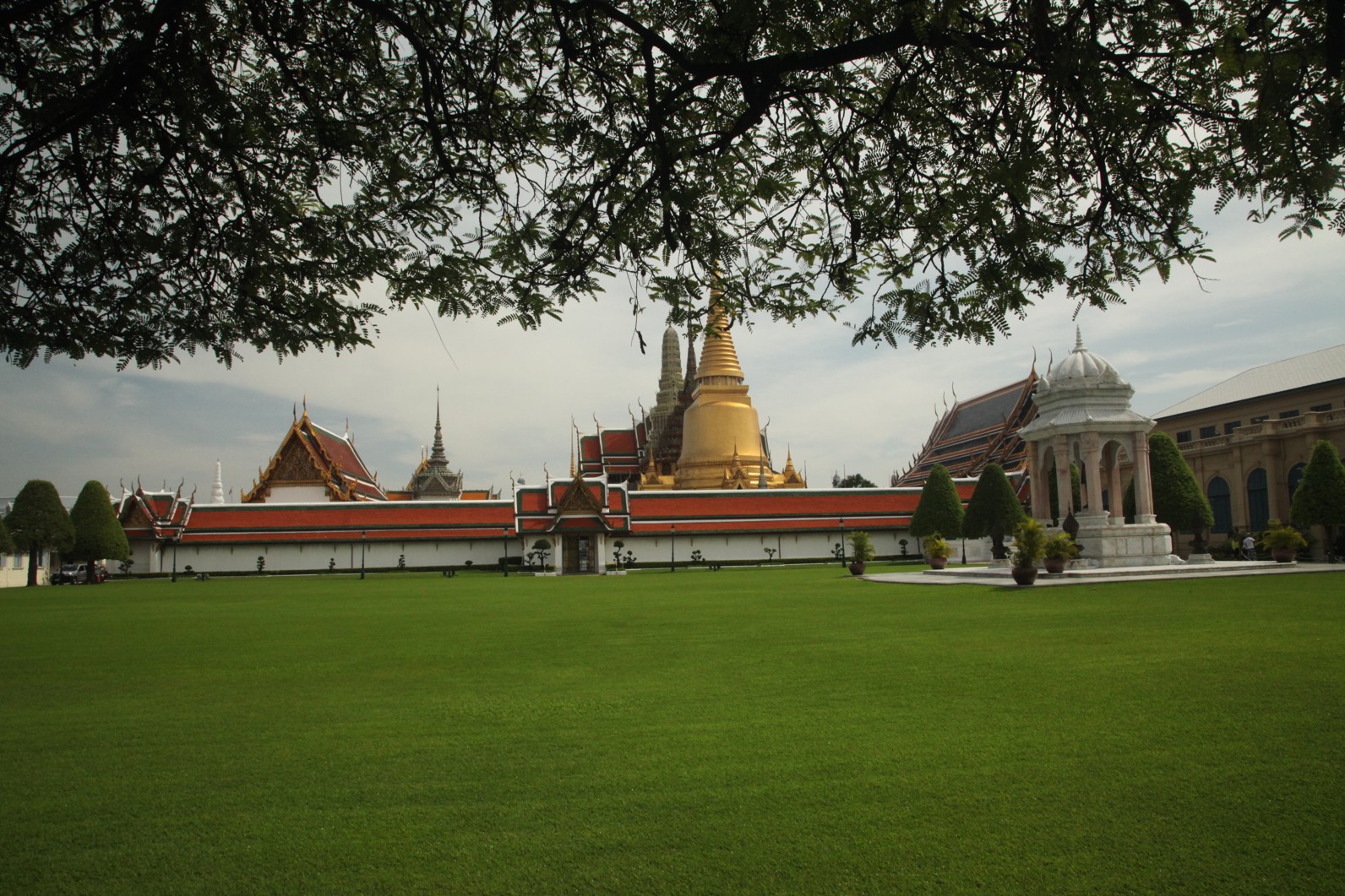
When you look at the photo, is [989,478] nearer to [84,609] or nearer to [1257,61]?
[84,609]

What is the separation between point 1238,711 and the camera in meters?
6.15

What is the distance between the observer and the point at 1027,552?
63.9 feet

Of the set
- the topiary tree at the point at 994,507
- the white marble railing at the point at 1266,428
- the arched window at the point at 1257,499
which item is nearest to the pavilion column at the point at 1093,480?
the topiary tree at the point at 994,507

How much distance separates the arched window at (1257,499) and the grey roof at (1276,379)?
3.77 metres

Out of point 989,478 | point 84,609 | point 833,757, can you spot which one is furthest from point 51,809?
point 989,478

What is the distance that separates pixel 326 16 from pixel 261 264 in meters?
1.35

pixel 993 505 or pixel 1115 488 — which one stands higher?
pixel 1115 488

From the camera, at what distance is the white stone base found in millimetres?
24359

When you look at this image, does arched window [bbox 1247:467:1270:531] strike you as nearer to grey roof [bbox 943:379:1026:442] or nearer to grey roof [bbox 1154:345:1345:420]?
grey roof [bbox 1154:345:1345:420]

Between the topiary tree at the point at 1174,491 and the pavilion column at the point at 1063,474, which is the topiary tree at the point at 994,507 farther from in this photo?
the pavilion column at the point at 1063,474

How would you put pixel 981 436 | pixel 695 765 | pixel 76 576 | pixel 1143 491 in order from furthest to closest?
pixel 981 436 < pixel 76 576 < pixel 1143 491 < pixel 695 765

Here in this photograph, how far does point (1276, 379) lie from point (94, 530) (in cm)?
4820

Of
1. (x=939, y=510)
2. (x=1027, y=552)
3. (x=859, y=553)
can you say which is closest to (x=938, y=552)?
(x=859, y=553)

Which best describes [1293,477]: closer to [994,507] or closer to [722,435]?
[994,507]
